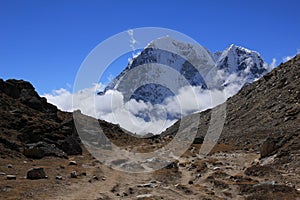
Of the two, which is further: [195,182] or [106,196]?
[195,182]

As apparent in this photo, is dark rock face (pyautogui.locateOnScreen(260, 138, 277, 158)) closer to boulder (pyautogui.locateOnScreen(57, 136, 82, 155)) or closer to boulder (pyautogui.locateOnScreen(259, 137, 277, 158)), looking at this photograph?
boulder (pyautogui.locateOnScreen(259, 137, 277, 158))

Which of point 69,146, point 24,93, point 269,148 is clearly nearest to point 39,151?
point 69,146

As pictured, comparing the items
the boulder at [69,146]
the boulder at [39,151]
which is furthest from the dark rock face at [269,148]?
the boulder at [69,146]

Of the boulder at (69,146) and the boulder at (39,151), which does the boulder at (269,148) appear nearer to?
the boulder at (39,151)

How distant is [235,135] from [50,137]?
47.1 meters

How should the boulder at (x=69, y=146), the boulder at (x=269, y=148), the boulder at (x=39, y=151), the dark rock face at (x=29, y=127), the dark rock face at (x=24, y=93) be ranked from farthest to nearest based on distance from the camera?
the dark rock face at (x=24, y=93) → the boulder at (x=69, y=146) → the dark rock face at (x=29, y=127) → the boulder at (x=269, y=148) → the boulder at (x=39, y=151)

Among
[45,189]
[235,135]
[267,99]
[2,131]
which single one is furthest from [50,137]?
[267,99]

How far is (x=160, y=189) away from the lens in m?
28.9

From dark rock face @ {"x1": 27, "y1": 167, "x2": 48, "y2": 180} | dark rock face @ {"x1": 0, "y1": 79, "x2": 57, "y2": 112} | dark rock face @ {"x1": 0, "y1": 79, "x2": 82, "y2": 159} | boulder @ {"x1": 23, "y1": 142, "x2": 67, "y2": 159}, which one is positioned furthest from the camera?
dark rock face @ {"x1": 0, "y1": 79, "x2": 57, "y2": 112}

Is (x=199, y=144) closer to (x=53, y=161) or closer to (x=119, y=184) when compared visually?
(x=53, y=161)

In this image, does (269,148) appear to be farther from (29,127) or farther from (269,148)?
(29,127)

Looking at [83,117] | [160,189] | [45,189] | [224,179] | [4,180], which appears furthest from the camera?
[83,117]

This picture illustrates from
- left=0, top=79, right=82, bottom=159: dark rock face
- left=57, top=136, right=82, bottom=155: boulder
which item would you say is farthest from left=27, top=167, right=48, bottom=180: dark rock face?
left=57, top=136, right=82, bottom=155: boulder

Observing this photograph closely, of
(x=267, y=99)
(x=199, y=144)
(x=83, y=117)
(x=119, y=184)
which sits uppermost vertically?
(x=267, y=99)
